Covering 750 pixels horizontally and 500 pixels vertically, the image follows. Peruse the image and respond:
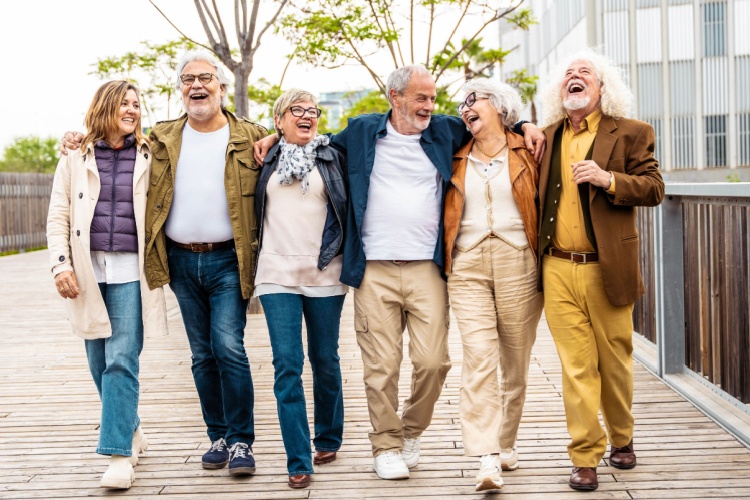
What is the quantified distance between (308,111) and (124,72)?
75.1ft

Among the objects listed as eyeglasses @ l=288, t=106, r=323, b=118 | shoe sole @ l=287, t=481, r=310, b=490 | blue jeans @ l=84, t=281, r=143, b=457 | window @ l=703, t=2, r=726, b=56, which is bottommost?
shoe sole @ l=287, t=481, r=310, b=490

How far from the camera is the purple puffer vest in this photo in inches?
176

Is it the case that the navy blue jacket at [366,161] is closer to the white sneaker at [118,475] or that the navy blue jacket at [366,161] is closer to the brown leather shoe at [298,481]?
the brown leather shoe at [298,481]

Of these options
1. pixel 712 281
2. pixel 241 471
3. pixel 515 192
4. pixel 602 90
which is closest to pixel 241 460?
pixel 241 471

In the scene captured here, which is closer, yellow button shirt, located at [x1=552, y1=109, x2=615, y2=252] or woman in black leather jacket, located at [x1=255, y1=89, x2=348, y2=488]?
yellow button shirt, located at [x1=552, y1=109, x2=615, y2=252]

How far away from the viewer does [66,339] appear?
933cm

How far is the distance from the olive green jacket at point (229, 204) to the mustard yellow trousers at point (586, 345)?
1400 millimetres

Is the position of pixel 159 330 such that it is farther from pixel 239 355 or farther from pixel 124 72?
pixel 124 72

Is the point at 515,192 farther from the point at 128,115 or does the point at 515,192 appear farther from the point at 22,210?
the point at 22,210

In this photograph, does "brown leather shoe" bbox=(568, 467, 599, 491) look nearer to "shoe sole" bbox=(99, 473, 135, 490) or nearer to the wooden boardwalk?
the wooden boardwalk

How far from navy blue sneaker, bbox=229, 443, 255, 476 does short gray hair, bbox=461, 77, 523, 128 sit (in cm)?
200

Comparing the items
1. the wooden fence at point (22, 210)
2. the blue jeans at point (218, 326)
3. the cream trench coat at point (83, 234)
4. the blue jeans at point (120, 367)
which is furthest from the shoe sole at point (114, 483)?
the wooden fence at point (22, 210)

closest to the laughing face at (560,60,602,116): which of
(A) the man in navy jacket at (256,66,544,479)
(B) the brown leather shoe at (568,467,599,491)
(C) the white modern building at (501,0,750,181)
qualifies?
(A) the man in navy jacket at (256,66,544,479)

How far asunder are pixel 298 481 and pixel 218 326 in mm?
836
